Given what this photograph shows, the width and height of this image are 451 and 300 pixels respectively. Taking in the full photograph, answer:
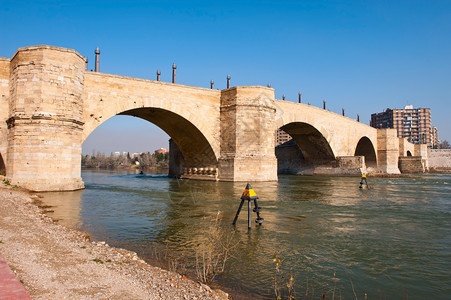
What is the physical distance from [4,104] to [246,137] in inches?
538

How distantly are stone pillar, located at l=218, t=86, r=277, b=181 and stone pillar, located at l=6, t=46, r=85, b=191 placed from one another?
10495 millimetres

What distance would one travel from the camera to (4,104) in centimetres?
1558

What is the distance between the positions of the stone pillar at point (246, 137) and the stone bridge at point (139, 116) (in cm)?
7

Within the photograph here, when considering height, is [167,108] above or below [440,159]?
above

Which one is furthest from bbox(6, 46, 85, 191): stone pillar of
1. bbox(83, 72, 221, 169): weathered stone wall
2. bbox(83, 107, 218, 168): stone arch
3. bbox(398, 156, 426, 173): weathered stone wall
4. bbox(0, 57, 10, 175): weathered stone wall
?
bbox(398, 156, 426, 173): weathered stone wall

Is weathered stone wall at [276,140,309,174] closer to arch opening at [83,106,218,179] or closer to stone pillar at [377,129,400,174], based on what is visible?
stone pillar at [377,129,400,174]

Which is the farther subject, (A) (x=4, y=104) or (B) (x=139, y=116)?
(B) (x=139, y=116)

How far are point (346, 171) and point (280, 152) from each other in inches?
406

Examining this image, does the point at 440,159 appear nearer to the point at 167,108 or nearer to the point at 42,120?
the point at 167,108

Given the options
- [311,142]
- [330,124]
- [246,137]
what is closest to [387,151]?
[311,142]

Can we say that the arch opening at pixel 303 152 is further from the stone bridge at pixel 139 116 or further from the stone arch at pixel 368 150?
the stone arch at pixel 368 150

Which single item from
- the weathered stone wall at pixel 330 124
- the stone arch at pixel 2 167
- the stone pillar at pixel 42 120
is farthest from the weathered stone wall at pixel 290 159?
the stone arch at pixel 2 167

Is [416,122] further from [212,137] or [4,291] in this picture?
[4,291]

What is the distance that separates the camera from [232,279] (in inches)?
174
